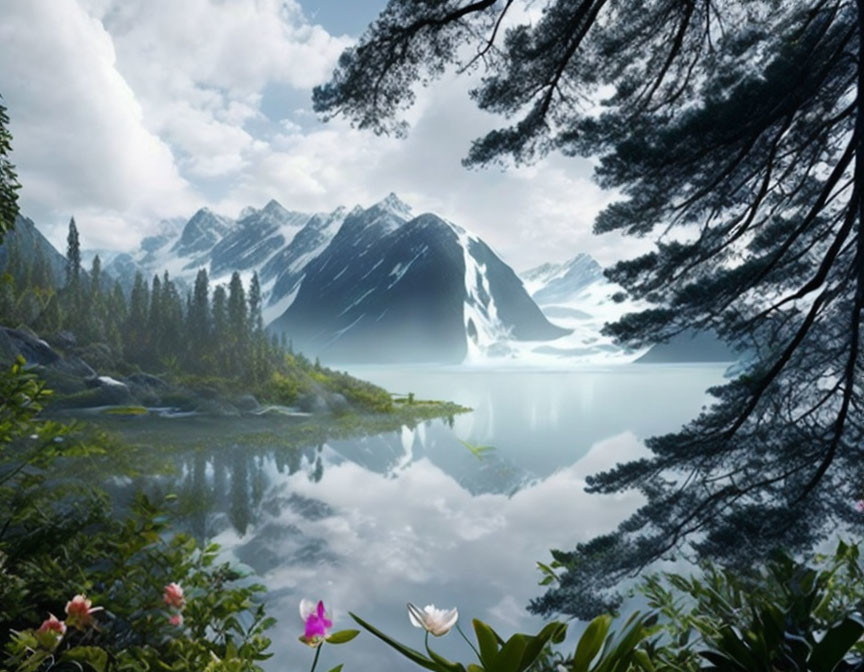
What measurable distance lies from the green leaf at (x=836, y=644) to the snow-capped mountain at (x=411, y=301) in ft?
29.4

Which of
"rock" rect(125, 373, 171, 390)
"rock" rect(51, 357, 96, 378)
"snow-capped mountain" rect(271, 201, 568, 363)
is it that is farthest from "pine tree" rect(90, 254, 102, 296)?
"snow-capped mountain" rect(271, 201, 568, 363)

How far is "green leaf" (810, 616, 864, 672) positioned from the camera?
43.4 inches

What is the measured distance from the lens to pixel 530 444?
28.6 ft

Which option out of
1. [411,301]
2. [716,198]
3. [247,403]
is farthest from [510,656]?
[411,301]

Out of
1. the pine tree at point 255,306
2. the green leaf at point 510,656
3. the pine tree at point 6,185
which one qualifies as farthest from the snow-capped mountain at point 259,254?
the green leaf at point 510,656

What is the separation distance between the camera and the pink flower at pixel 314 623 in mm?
1193

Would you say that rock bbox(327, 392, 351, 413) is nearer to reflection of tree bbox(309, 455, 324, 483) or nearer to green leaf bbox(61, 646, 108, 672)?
reflection of tree bbox(309, 455, 324, 483)

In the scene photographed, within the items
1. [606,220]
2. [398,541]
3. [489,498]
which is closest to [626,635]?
[606,220]

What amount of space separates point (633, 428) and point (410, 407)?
15.8 ft

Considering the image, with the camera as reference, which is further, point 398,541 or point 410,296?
point 410,296

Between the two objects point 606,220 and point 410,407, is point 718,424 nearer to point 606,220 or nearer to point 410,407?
point 606,220

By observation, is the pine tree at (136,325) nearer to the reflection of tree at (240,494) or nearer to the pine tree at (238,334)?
the pine tree at (238,334)

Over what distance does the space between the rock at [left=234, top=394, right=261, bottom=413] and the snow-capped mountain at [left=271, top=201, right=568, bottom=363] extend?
2.46 meters

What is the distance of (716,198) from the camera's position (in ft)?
8.14
